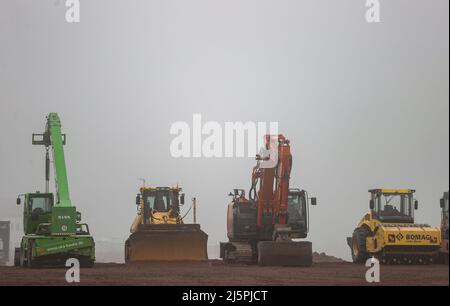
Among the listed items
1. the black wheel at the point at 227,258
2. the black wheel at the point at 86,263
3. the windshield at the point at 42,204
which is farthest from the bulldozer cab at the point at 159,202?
the black wheel at the point at 86,263

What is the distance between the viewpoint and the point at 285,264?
40.0 meters

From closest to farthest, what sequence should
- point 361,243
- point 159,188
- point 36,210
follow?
point 36,210, point 361,243, point 159,188

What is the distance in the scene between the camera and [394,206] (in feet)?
145

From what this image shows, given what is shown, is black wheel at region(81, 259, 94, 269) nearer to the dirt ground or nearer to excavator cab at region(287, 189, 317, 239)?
the dirt ground

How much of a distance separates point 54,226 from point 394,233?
14.9 m

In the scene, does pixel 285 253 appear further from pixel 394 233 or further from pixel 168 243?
pixel 168 243

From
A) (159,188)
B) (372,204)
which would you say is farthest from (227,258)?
(372,204)

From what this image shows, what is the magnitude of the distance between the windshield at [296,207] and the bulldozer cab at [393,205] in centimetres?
320

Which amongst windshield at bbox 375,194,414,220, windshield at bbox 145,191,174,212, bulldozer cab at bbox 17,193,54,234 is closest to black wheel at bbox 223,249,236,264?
windshield at bbox 145,191,174,212

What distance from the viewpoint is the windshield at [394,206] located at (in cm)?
4362
